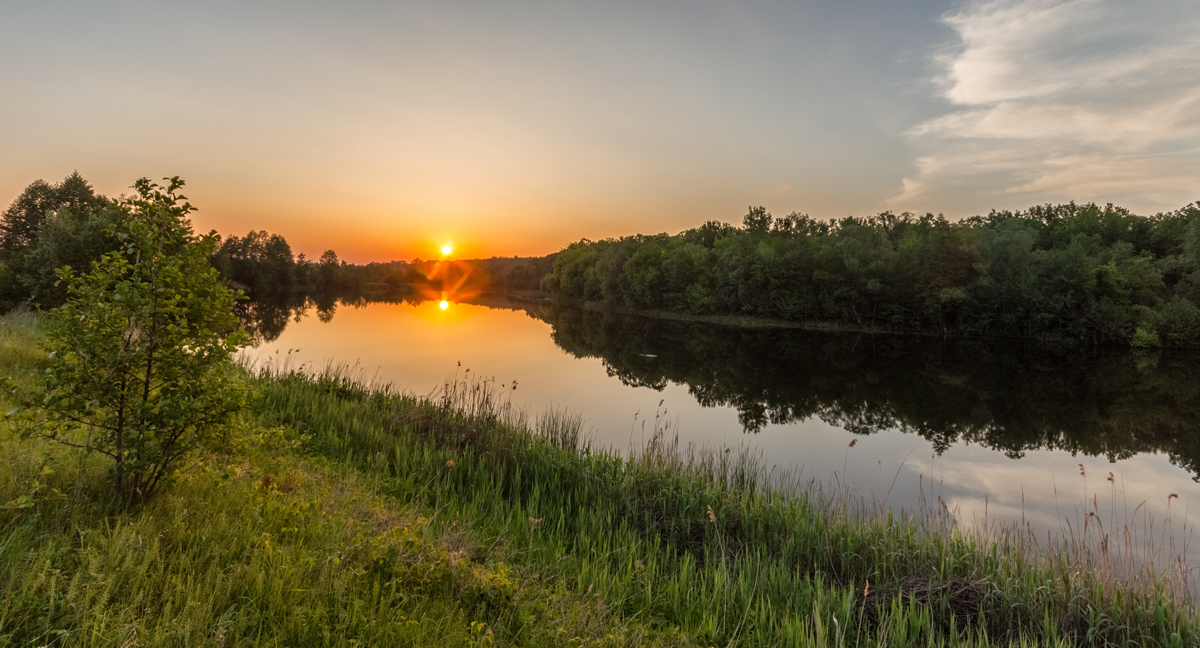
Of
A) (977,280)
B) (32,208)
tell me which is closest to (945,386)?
(977,280)

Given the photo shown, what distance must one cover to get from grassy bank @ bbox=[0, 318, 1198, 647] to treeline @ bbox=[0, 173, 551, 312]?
1.91 m

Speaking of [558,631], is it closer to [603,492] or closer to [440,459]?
[603,492]

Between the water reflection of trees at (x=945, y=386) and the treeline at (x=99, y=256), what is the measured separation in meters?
20.0

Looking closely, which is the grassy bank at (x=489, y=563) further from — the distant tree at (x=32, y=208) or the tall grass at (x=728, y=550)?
the distant tree at (x=32, y=208)

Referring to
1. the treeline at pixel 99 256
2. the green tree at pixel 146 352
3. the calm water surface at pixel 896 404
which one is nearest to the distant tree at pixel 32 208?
the treeline at pixel 99 256

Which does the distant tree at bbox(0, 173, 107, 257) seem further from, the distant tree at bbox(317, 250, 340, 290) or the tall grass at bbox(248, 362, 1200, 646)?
the distant tree at bbox(317, 250, 340, 290)

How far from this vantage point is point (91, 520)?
150 inches

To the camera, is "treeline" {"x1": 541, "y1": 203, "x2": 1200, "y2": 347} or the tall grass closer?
the tall grass

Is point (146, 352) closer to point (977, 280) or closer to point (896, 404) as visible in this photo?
point (896, 404)

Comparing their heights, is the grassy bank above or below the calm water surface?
above

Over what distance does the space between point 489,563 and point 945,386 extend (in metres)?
27.7

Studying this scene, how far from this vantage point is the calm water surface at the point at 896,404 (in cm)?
1248

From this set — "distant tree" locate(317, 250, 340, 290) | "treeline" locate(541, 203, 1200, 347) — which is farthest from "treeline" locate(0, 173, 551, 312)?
"treeline" locate(541, 203, 1200, 347)

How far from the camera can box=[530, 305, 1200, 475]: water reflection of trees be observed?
18.2 m
